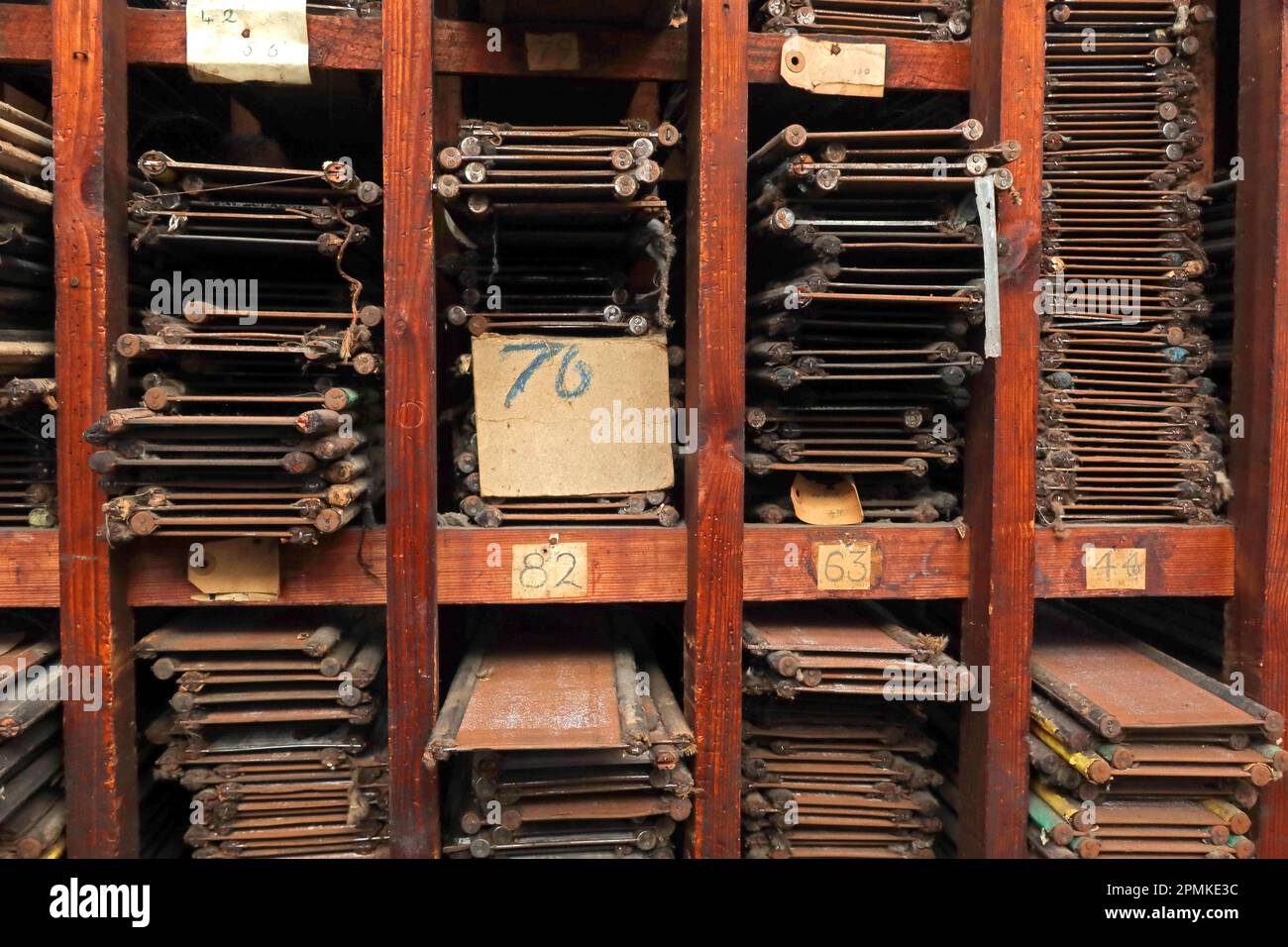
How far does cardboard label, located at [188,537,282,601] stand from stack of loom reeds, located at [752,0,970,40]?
6.52ft

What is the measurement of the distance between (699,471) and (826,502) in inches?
17.5

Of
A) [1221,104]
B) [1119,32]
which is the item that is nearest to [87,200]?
[1119,32]

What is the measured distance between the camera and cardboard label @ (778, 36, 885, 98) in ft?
6.60

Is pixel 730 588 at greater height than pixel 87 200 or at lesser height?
lesser

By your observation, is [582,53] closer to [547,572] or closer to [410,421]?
[410,421]

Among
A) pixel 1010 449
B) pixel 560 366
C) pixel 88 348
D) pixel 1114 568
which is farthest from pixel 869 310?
pixel 88 348

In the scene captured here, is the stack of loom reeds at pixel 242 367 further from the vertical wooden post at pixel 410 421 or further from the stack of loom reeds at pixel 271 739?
the stack of loom reeds at pixel 271 739

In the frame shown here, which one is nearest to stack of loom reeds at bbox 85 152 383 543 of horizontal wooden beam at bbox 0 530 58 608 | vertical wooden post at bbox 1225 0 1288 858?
horizontal wooden beam at bbox 0 530 58 608

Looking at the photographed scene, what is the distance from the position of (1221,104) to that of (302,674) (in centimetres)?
350

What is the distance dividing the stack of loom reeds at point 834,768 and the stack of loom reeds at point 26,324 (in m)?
1.94

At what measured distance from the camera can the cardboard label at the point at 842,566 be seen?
204cm

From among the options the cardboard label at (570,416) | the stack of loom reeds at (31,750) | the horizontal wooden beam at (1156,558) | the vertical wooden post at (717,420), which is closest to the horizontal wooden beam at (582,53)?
the vertical wooden post at (717,420)
